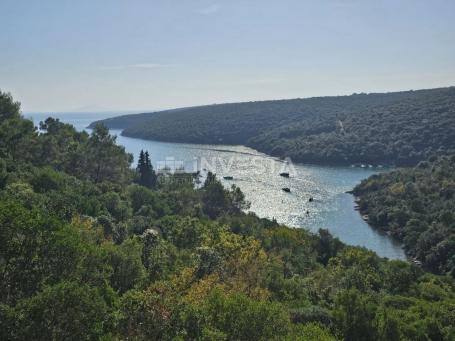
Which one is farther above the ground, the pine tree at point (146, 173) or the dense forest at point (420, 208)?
the pine tree at point (146, 173)

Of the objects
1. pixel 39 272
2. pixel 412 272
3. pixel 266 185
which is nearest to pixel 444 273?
pixel 412 272

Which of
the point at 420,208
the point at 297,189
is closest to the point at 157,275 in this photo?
the point at 420,208

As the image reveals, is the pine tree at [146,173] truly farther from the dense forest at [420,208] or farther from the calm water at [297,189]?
the dense forest at [420,208]

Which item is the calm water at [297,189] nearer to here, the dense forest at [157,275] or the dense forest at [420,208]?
the dense forest at [420,208]

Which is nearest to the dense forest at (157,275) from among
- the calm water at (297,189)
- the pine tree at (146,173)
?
the pine tree at (146,173)

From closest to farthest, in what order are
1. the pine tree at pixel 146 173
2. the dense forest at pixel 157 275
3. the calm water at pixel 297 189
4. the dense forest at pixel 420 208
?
the dense forest at pixel 157 275, the dense forest at pixel 420 208, the calm water at pixel 297 189, the pine tree at pixel 146 173

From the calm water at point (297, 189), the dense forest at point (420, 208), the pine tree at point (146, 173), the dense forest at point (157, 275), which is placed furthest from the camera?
the pine tree at point (146, 173)

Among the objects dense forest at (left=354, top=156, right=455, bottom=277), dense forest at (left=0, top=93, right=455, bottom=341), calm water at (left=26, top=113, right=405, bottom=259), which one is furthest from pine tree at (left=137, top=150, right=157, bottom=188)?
dense forest at (left=354, top=156, right=455, bottom=277)

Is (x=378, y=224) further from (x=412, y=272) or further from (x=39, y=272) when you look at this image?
(x=39, y=272)

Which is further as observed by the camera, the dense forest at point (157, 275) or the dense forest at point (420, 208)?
the dense forest at point (420, 208)
